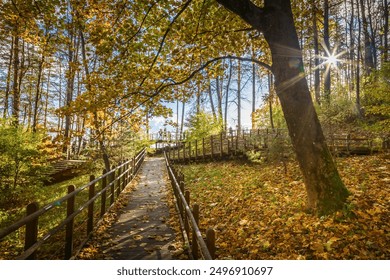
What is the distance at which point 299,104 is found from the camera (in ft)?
18.2

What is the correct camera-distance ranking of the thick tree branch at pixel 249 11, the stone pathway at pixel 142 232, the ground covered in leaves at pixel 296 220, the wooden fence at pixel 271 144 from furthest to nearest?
1. the wooden fence at pixel 271 144
2. the thick tree branch at pixel 249 11
3. the stone pathway at pixel 142 232
4. the ground covered in leaves at pixel 296 220

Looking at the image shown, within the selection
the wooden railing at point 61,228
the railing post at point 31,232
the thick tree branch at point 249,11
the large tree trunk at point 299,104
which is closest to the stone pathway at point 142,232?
the wooden railing at point 61,228

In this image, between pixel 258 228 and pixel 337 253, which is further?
pixel 258 228

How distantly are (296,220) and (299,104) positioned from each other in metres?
2.56

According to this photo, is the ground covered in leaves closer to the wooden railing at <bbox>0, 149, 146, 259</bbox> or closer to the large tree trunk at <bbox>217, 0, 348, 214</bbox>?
the large tree trunk at <bbox>217, 0, 348, 214</bbox>

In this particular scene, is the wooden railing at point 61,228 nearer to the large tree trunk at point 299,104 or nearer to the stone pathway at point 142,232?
the stone pathway at point 142,232

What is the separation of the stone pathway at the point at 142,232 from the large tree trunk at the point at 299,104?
11.3 ft

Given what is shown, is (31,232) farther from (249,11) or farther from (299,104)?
(249,11)

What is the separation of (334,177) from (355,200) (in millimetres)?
717

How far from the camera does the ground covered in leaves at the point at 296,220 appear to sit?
4492 mm

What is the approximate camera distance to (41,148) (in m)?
11.5

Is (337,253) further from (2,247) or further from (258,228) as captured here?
(2,247)

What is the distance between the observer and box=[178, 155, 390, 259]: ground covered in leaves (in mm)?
4492
